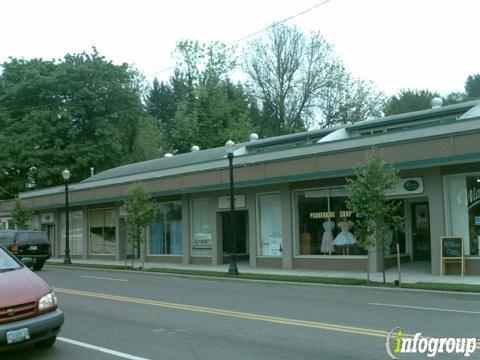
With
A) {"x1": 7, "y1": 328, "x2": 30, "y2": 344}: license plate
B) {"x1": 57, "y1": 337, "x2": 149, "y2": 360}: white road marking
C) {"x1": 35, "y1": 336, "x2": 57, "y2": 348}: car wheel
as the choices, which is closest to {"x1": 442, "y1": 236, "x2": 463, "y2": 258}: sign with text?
{"x1": 57, "y1": 337, "x2": 149, "y2": 360}: white road marking

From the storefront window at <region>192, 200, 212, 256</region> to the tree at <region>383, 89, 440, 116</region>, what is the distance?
117ft

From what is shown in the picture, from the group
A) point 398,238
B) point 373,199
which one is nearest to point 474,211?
point 373,199

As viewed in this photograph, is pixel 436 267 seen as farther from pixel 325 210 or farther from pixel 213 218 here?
pixel 213 218

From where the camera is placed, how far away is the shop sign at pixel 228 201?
25156mm

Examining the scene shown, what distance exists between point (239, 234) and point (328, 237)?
25.0 feet

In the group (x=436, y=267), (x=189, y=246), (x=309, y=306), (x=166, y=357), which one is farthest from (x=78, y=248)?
(x=166, y=357)

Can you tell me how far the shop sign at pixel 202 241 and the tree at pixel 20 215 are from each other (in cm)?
1472

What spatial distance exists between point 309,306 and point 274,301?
4.03ft

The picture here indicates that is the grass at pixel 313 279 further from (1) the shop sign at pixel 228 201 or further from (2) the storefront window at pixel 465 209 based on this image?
(1) the shop sign at pixel 228 201

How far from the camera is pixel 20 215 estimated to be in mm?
36594

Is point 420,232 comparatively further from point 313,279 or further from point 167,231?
point 167,231

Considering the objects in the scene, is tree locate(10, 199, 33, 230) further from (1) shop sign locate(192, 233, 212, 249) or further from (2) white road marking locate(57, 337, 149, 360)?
(2) white road marking locate(57, 337, 149, 360)

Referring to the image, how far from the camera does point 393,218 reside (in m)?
16.8

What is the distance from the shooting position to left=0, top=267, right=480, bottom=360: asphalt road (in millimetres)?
7840
